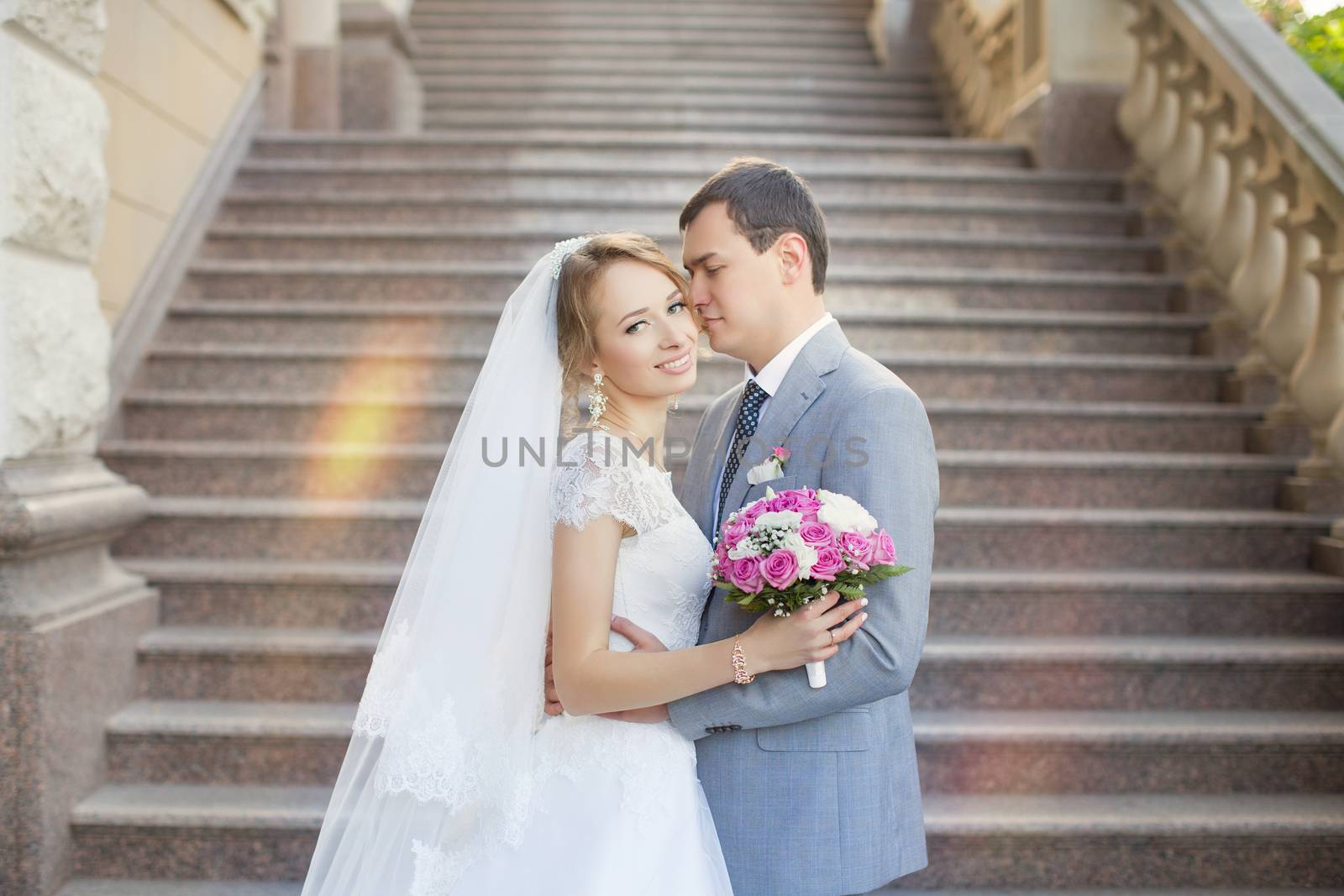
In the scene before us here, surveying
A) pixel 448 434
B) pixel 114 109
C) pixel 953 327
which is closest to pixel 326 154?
pixel 114 109

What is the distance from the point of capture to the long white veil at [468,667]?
188cm

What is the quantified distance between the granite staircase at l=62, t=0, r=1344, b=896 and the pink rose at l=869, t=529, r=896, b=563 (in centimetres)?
184

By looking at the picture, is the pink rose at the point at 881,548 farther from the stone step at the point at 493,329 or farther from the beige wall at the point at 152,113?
the beige wall at the point at 152,113

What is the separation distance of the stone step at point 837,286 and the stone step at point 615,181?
0.77m

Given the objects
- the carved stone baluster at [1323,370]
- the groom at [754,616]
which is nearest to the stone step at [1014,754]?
the carved stone baluster at [1323,370]

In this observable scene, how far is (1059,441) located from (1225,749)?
57.8 inches

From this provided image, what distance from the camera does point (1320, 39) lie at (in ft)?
13.8

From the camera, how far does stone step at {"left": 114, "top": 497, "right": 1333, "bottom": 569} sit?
3.82 metres

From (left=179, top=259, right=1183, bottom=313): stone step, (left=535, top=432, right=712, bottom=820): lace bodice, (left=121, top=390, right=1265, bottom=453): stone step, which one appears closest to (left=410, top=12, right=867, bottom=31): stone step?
(left=179, top=259, right=1183, bottom=313): stone step

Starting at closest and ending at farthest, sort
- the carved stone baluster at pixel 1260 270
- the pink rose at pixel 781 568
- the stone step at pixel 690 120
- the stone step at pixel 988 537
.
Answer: the pink rose at pixel 781 568, the stone step at pixel 988 537, the carved stone baluster at pixel 1260 270, the stone step at pixel 690 120

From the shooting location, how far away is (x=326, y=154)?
5.96m

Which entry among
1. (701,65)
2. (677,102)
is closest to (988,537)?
(677,102)

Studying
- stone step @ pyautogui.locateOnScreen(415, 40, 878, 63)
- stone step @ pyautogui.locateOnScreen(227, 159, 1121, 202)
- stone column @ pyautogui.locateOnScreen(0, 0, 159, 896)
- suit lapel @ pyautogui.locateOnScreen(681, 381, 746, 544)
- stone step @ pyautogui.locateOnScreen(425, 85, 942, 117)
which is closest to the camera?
suit lapel @ pyautogui.locateOnScreen(681, 381, 746, 544)

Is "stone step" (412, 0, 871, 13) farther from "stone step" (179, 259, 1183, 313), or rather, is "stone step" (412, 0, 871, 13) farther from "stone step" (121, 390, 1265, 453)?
"stone step" (121, 390, 1265, 453)
